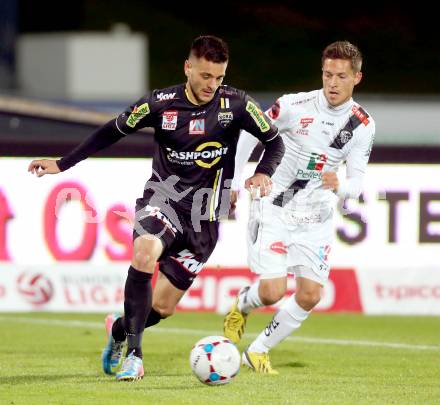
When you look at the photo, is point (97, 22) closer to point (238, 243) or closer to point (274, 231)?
point (238, 243)

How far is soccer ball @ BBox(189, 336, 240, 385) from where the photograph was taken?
731 cm

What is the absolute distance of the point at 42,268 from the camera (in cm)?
1214

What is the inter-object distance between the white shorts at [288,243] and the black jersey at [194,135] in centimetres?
77

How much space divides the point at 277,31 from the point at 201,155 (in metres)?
28.0

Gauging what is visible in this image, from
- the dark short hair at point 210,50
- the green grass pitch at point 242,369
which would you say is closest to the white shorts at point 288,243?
the green grass pitch at point 242,369

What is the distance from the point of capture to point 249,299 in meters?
8.93

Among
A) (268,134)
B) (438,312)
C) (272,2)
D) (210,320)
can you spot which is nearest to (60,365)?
(268,134)

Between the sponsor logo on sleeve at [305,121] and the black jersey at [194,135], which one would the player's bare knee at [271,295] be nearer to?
the black jersey at [194,135]

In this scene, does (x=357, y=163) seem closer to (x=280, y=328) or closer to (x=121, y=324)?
(x=280, y=328)

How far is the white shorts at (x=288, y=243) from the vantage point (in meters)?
8.59

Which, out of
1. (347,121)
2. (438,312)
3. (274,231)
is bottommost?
(438,312)

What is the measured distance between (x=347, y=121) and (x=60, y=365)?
247 cm

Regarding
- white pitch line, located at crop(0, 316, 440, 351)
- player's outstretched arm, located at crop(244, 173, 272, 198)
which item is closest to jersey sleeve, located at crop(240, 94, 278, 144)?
player's outstretched arm, located at crop(244, 173, 272, 198)

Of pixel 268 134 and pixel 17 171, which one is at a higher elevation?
pixel 268 134
